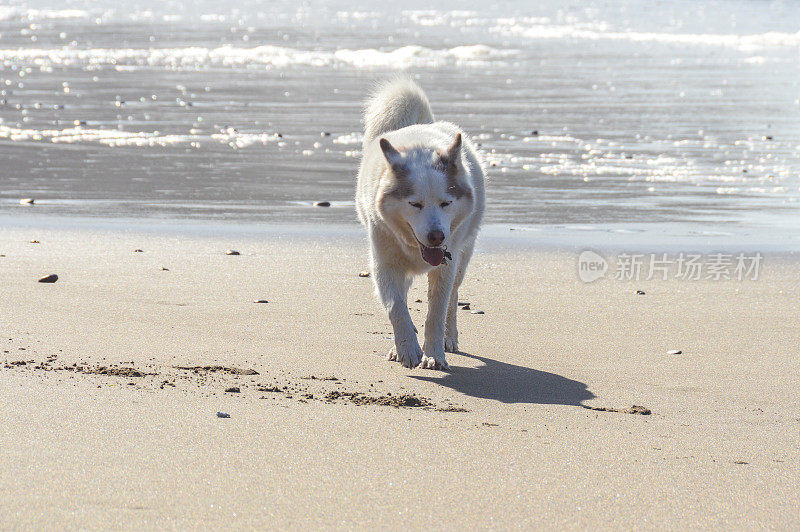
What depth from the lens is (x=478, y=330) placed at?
562 centimetres

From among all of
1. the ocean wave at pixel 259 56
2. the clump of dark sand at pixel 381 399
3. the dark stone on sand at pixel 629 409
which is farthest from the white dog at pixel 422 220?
the ocean wave at pixel 259 56

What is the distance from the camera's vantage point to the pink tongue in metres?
4.61

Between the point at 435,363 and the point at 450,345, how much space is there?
44 cm

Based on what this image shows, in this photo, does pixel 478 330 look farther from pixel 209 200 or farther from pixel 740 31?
pixel 740 31

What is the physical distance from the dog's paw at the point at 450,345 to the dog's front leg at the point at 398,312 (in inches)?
15.1

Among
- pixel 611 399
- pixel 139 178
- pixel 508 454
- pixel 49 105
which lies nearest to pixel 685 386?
pixel 611 399

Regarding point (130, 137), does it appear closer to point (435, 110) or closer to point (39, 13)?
point (435, 110)

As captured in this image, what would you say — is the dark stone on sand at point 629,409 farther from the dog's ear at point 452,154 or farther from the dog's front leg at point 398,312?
the dog's ear at point 452,154

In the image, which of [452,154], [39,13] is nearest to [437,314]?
[452,154]

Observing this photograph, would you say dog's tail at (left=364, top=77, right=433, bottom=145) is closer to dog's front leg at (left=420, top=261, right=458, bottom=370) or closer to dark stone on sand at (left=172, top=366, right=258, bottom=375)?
dog's front leg at (left=420, top=261, right=458, bottom=370)

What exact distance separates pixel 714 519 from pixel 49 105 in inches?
562

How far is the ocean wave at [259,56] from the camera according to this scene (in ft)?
75.2

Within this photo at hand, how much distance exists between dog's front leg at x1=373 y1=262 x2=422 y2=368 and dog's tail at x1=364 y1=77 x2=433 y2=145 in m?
1.15

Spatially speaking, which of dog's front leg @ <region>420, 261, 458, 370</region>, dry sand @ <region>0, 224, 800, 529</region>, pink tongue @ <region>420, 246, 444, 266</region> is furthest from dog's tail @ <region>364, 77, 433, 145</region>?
pink tongue @ <region>420, 246, 444, 266</region>
